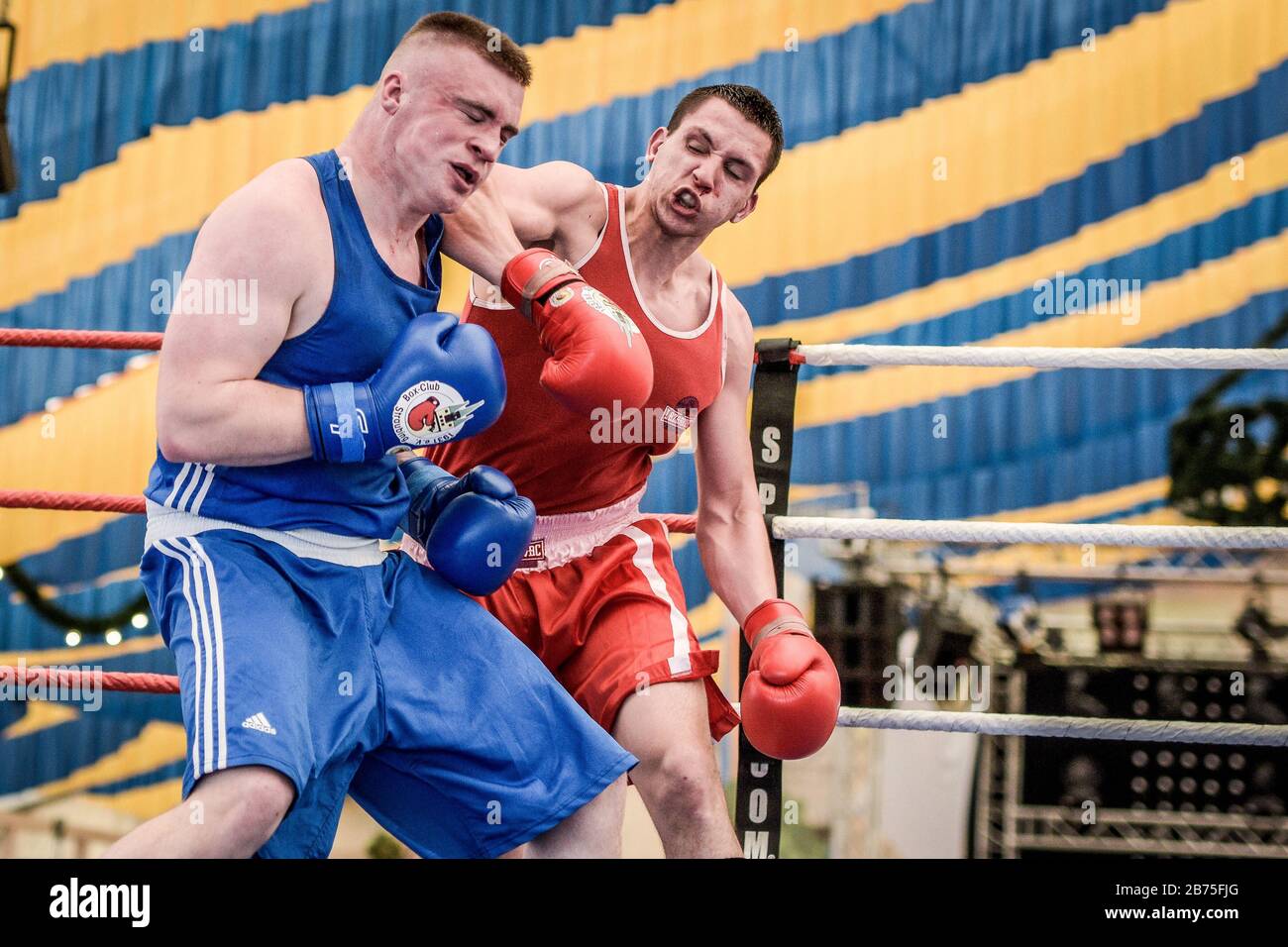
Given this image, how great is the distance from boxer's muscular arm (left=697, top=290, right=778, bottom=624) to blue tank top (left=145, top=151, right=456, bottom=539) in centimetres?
49

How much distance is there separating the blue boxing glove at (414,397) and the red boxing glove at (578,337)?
3.2 inches

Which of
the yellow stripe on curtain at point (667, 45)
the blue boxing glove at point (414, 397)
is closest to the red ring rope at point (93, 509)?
the blue boxing glove at point (414, 397)

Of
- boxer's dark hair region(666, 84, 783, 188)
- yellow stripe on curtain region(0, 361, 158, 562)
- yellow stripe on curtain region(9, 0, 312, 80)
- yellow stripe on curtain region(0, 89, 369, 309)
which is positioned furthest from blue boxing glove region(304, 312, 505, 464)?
yellow stripe on curtain region(9, 0, 312, 80)

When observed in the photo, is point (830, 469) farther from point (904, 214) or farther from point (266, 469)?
point (266, 469)

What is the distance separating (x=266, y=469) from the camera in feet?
4.17

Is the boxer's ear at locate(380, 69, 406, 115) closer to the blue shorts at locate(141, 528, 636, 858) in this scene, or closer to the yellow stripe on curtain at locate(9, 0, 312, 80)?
the blue shorts at locate(141, 528, 636, 858)

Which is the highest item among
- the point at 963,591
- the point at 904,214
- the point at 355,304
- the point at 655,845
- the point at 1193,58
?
the point at 1193,58

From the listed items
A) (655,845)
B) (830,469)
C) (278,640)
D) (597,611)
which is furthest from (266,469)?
(830,469)

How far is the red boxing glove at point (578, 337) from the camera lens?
1351mm

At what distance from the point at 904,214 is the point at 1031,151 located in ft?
2.10

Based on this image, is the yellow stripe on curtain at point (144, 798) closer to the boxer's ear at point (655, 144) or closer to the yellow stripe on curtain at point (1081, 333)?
the yellow stripe on curtain at point (1081, 333)

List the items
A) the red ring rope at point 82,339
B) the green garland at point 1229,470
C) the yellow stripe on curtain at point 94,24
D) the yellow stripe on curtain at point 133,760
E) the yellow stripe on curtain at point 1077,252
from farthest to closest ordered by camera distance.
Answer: the yellow stripe on curtain at point 94,24
the yellow stripe on curtain at point 1077,252
the yellow stripe on curtain at point 133,760
the green garland at point 1229,470
the red ring rope at point 82,339

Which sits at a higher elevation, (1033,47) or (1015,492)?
(1033,47)

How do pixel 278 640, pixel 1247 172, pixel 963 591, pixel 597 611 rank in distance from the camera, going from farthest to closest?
pixel 1247 172 → pixel 963 591 → pixel 597 611 → pixel 278 640
